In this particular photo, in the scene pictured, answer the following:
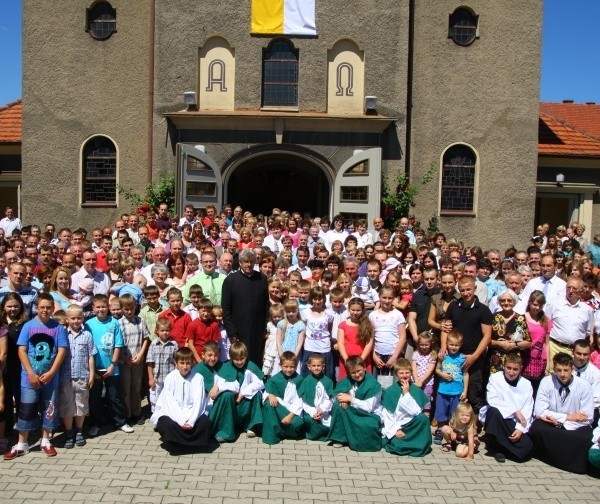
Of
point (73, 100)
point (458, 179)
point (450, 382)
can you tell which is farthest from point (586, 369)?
point (73, 100)

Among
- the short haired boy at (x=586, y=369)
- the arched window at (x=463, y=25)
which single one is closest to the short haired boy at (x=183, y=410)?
the short haired boy at (x=586, y=369)

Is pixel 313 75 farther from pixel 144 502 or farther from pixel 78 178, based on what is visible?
pixel 144 502

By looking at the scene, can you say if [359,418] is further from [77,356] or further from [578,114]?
[578,114]

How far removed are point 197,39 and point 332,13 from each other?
10.3 feet

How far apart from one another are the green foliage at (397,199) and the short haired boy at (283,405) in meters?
8.59

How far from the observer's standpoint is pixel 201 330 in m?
7.66

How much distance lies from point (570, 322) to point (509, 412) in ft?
4.62

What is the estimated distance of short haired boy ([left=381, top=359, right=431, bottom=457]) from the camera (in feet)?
22.8

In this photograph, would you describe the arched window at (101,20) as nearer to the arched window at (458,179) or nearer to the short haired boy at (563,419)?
the arched window at (458,179)

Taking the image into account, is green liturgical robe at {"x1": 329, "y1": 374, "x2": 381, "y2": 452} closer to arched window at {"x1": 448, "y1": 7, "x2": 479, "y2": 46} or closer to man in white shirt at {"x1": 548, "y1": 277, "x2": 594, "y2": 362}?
man in white shirt at {"x1": 548, "y1": 277, "x2": 594, "y2": 362}

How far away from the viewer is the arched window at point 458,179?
1650 cm

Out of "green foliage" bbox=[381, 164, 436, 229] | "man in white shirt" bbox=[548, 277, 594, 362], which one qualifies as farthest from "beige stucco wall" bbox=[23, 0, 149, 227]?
"man in white shirt" bbox=[548, 277, 594, 362]

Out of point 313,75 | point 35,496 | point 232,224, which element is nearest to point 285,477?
point 35,496

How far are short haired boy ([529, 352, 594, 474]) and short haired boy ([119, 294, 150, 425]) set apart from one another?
4.27m
